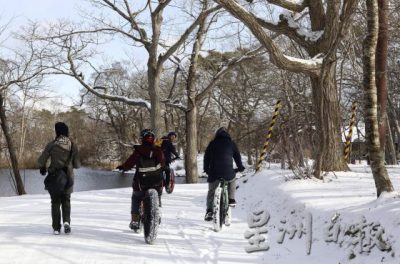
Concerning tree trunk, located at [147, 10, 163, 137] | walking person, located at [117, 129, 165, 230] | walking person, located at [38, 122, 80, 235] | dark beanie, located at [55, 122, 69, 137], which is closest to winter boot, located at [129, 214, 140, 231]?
walking person, located at [117, 129, 165, 230]

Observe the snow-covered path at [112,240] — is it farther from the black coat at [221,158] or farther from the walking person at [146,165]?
the black coat at [221,158]

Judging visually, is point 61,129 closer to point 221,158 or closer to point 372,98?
point 221,158

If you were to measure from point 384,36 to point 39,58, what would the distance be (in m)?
15.9

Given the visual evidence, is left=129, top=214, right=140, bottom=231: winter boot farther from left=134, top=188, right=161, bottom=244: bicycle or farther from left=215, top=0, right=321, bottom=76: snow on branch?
left=215, top=0, right=321, bottom=76: snow on branch

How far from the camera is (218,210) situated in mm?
8102

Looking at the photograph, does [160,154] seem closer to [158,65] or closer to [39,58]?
[158,65]

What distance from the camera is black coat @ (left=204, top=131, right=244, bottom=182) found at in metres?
8.29

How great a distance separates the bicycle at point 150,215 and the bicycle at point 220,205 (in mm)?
1333

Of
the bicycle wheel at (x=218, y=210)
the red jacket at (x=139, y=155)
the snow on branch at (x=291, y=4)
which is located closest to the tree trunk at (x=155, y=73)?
the snow on branch at (x=291, y=4)

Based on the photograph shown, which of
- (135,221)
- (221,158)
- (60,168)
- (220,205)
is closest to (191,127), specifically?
(221,158)

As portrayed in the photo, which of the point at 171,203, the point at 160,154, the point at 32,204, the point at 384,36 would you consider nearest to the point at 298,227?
the point at 160,154

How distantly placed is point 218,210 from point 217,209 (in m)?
0.03

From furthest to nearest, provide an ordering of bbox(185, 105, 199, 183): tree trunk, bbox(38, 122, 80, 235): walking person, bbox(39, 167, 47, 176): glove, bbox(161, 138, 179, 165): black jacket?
bbox(185, 105, 199, 183): tree trunk → bbox(161, 138, 179, 165): black jacket → bbox(38, 122, 80, 235): walking person → bbox(39, 167, 47, 176): glove

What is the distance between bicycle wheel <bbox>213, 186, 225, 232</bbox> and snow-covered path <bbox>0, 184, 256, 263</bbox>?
153mm
